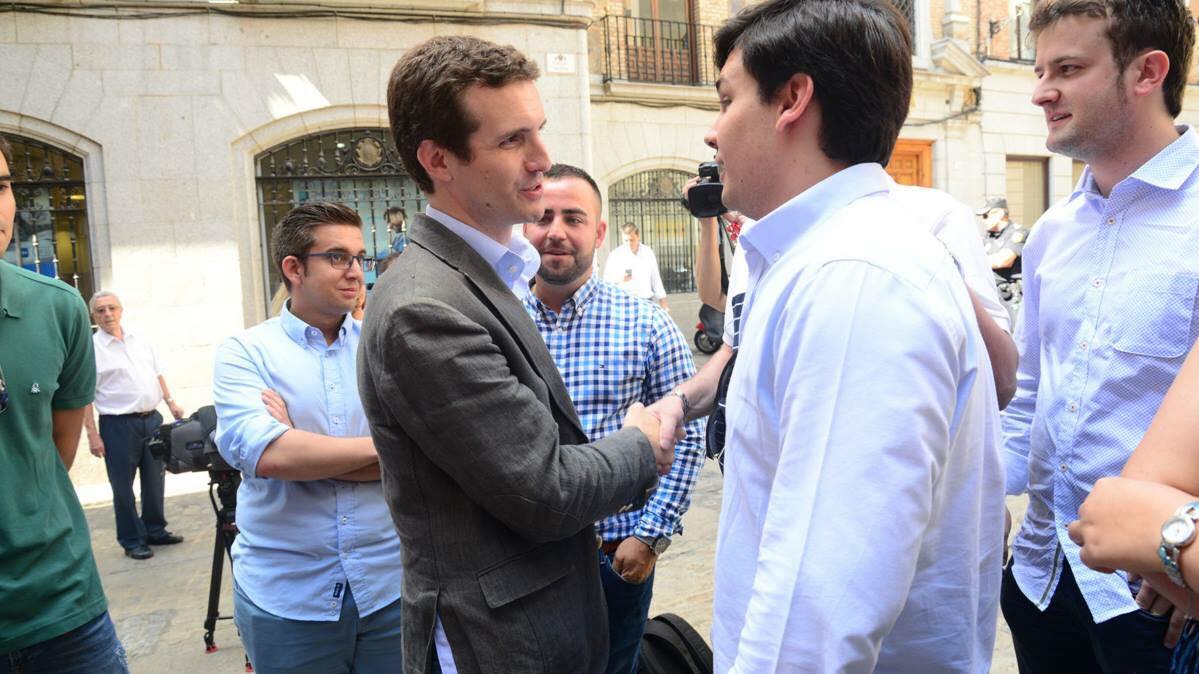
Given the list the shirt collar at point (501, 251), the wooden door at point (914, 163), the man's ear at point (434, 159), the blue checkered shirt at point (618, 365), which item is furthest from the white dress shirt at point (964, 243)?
the wooden door at point (914, 163)

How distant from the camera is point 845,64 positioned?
4.26ft

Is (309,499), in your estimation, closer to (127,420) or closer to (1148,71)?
(1148,71)

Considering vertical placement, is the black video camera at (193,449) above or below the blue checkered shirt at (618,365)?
below

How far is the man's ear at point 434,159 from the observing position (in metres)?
1.72

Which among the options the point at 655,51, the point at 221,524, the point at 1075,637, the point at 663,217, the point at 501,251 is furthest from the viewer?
the point at 663,217

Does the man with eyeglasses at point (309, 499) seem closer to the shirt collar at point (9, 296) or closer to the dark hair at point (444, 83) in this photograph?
the shirt collar at point (9, 296)

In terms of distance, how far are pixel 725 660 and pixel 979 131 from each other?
17.1 m

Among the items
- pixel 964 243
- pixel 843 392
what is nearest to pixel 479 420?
pixel 843 392

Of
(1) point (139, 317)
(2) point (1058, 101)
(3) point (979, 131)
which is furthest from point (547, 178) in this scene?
(3) point (979, 131)

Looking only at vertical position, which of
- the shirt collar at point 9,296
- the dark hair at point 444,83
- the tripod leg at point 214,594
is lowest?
the tripod leg at point 214,594

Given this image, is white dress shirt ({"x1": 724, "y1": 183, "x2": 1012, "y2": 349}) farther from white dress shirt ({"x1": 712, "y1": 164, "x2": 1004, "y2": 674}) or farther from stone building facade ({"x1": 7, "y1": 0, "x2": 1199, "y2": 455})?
stone building facade ({"x1": 7, "y1": 0, "x2": 1199, "y2": 455})

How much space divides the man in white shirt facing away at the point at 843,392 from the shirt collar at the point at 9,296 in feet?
5.78

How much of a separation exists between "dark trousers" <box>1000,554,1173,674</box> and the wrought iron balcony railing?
11.5 metres

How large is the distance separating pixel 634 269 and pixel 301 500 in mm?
8655
